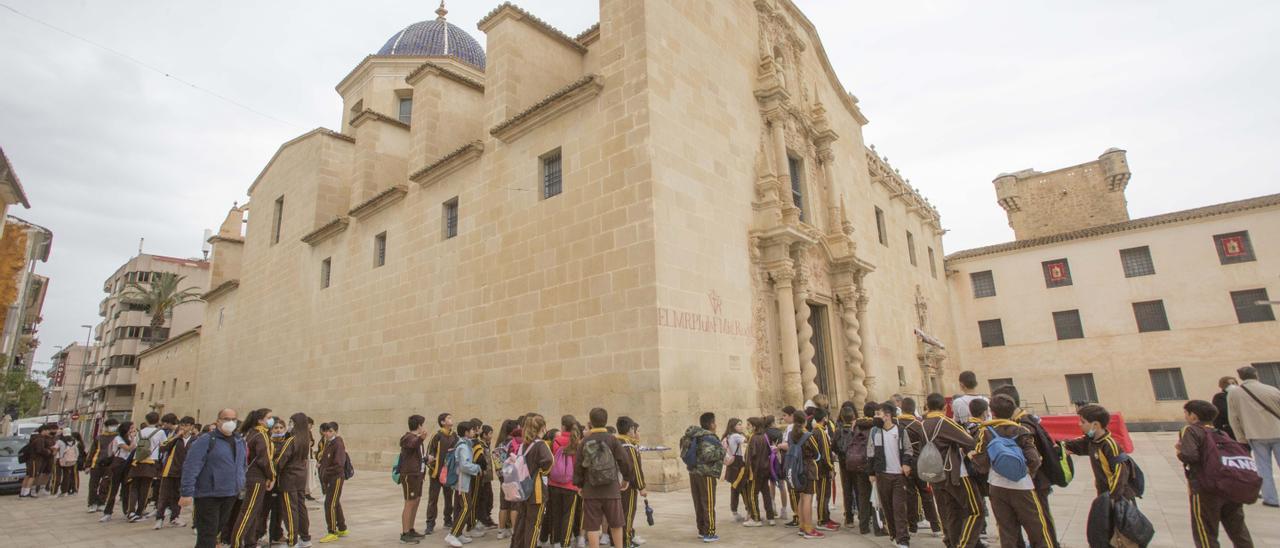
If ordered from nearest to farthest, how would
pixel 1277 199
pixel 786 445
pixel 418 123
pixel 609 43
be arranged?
pixel 786 445
pixel 609 43
pixel 418 123
pixel 1277 199

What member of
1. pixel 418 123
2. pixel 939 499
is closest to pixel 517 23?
pixel 418 123

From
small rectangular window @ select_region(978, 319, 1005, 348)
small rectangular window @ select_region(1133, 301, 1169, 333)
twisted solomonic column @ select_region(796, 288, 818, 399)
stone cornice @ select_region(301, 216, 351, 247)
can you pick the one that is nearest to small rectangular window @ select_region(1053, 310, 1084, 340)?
small rectangular window @ select_region(1133, 301, 1169, 333)

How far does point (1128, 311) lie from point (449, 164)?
27.6 meters

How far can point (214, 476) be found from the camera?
19.5ft

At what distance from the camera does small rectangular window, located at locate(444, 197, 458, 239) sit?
50.2ft

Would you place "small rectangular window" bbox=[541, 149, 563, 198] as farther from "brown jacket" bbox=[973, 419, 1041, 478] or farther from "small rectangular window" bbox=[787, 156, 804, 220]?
"brown jacket" bbox=[973, 419, 1041, 478]

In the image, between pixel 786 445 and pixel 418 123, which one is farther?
pixel 418 123

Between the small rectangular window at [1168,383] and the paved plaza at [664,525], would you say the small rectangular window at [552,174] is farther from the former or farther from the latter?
the small rectangular window at [1168,383]

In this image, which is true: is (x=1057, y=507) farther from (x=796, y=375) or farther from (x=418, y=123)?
(x=418, y=123)

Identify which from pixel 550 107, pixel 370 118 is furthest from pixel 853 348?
pixel 370 118

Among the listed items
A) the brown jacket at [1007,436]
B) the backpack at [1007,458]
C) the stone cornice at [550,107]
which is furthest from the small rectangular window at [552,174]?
the backpack at [1007,458]

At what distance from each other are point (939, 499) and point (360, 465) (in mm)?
14686

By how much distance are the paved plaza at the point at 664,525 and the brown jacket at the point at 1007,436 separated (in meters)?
1.75

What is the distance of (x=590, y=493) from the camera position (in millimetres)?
5793
